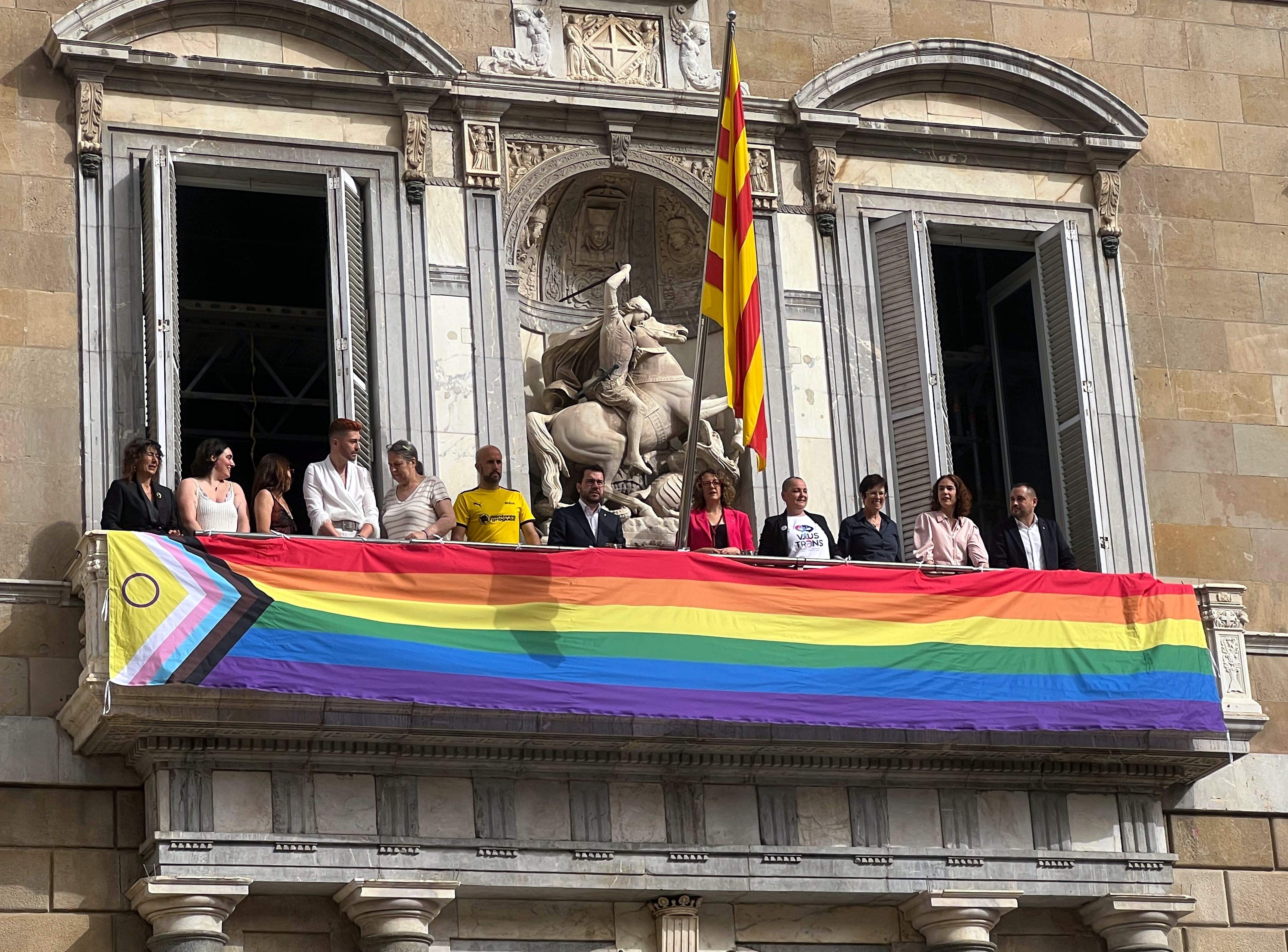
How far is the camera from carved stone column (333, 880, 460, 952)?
19.1m

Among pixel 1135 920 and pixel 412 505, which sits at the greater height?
pixel 412 505

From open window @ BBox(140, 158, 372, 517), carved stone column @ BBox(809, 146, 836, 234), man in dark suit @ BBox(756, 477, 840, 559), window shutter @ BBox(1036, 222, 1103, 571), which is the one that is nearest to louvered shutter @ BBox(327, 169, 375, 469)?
open window @ BBox(140, 158, 372, 517)

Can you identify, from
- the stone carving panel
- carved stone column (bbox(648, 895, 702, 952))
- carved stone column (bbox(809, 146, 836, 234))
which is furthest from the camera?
the stone carving panel

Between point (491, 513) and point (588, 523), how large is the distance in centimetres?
77

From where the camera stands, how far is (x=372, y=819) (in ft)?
63.6

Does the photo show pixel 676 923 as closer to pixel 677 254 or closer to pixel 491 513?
pixel 491 513

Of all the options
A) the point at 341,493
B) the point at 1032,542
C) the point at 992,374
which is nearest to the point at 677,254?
the point at 1032,542

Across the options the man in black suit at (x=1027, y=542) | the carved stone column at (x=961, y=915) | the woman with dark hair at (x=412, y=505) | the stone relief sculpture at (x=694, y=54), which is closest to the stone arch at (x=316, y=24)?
the stone relief sculpture at (x=694, y=54)

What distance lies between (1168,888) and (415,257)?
7888 mm

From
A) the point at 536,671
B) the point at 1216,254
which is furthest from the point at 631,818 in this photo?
the point at 1216,254

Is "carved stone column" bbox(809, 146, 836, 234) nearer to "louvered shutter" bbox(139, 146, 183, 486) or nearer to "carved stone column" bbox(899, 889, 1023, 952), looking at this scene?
"louvered shutter" bbox(139, 146, 183, 486)

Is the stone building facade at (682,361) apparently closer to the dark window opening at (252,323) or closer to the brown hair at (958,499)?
the brown hair at (958,499)

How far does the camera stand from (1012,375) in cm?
2622

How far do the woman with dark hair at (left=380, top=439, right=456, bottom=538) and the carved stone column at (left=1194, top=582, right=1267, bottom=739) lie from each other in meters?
6.22
